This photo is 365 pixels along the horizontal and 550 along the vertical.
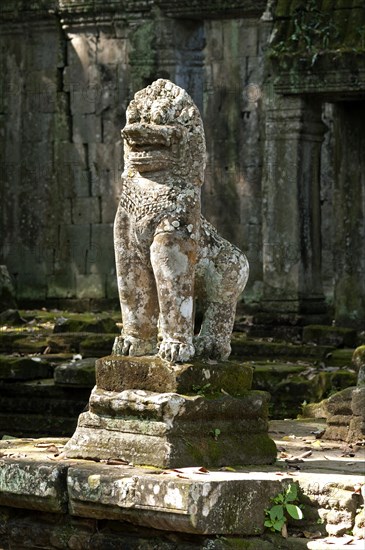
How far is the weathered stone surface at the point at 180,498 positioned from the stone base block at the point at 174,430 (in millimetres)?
243

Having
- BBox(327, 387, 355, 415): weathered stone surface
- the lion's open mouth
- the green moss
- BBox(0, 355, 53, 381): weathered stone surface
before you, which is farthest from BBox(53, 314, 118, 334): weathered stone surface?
the lion's open mouth

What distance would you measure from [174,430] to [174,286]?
0.90 meters

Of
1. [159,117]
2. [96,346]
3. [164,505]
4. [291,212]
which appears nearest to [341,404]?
[159,117]

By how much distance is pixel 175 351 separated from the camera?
1134 cm

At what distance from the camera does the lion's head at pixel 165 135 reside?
11.6 metres

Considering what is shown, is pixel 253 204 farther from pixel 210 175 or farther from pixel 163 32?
pixel 163 32

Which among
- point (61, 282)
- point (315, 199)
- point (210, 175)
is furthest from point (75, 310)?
point (315, 199)

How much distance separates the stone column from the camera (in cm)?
2061

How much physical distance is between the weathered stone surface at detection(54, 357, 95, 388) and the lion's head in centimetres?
561

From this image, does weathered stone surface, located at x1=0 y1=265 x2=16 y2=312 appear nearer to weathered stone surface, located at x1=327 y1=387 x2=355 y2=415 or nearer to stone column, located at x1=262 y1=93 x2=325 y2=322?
stone column, located at x1=262 y1=93 x2=325 y2=322

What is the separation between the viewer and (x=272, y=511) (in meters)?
10.7

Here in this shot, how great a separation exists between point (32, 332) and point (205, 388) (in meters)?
9.73

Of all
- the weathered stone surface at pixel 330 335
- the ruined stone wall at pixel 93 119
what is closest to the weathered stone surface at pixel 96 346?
the weathered stone surface at pixel 330 335

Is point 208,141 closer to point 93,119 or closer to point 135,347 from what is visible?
point 93,119
